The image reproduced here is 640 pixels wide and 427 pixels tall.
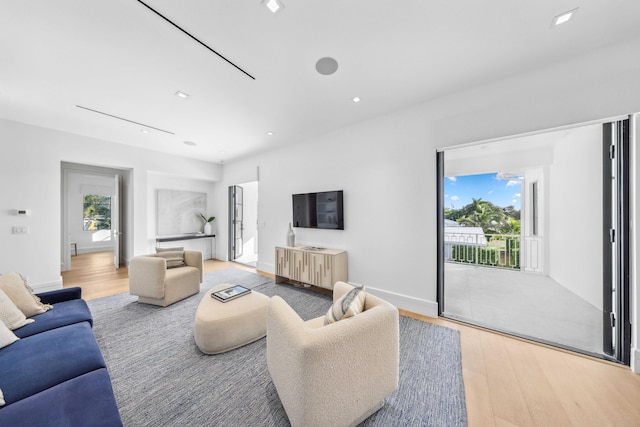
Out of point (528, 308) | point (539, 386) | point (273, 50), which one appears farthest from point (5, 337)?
point (528, 308)

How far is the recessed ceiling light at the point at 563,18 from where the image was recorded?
1.61 m

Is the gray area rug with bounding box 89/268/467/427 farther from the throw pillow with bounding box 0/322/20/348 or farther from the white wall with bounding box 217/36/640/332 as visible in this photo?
the white wall with bounding box 217/36/640/332

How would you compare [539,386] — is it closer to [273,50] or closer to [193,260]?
[273,50]

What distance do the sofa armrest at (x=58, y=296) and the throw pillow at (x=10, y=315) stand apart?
42cm

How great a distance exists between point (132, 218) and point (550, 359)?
6.98 metres

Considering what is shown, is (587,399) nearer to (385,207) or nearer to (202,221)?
(385,207)

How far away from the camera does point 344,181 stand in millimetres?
3680

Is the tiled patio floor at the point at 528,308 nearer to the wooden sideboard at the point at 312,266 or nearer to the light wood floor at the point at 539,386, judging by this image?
the light wood floor at the point at 539,386

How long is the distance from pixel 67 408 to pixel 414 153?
11.5 feet

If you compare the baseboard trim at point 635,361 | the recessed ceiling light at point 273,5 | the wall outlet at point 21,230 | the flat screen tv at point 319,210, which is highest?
the recessed ceiling light at point 273,5

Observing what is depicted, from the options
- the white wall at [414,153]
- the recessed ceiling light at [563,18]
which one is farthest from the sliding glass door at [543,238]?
the recessed ceiling light at [563,18]

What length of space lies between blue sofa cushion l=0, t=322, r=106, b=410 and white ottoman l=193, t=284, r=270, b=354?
723 millimetres

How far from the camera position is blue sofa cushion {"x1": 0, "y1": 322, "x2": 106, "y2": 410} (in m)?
1.14

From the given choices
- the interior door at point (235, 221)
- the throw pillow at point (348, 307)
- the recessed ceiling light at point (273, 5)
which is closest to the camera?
the throw pillow at point (348, 307)
